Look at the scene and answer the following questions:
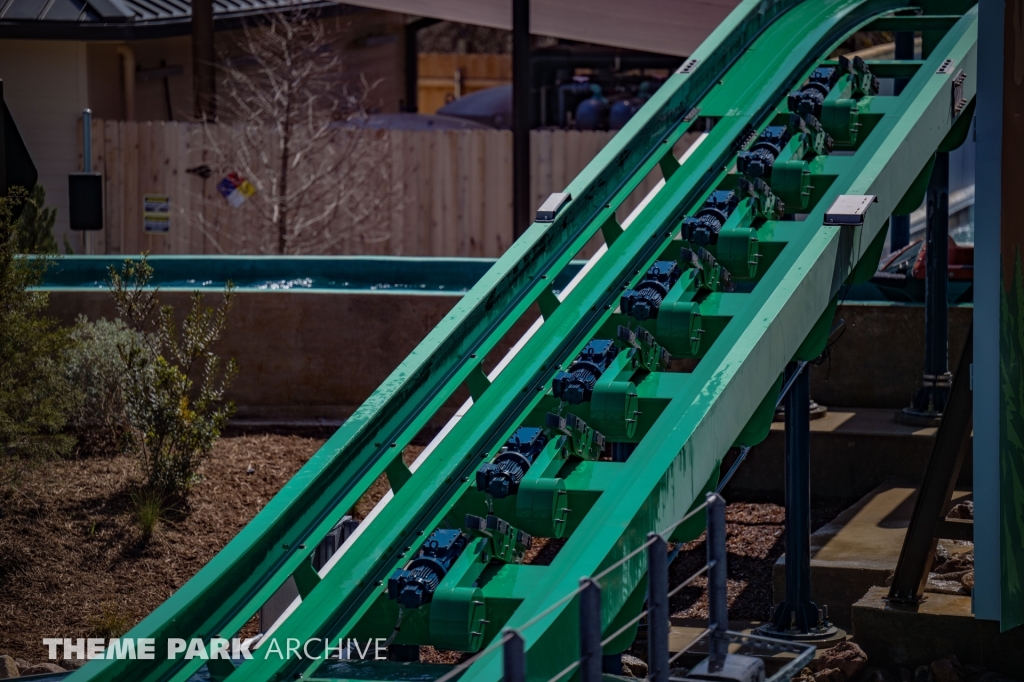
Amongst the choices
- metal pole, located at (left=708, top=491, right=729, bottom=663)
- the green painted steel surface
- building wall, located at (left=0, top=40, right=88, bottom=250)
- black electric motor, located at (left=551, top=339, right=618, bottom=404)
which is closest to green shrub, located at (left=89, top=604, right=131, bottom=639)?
black electric motor, located at (left=551, top=339, right=618, bottom=404)

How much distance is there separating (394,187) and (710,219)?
9.80 m

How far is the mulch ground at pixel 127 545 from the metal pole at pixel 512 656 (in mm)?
3658

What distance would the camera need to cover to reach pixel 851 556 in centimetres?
784

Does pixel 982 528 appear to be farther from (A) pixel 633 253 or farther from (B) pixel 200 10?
(B) pixel 200 10

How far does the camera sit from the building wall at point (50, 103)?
16.2 meters

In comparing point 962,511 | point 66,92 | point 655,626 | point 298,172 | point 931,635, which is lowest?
point 931,635

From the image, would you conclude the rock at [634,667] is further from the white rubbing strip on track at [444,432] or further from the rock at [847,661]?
the white rubbing strip on track at [444,432]

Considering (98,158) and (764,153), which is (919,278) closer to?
(764,153)

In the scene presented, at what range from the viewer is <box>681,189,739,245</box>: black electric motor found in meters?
6.53

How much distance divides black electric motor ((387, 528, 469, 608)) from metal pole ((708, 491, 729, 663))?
1035 millimetres

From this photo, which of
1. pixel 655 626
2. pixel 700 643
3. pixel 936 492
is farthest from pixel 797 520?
pixel 655 626

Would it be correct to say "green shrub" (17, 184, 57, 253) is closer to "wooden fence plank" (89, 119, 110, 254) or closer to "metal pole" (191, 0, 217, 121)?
"wooden fence plank" (89, 119, 110, 254)

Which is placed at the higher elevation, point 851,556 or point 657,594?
point 657,594

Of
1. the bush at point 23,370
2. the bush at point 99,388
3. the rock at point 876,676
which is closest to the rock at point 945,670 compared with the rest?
the rock at point 876,676
